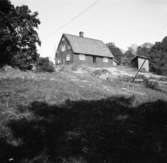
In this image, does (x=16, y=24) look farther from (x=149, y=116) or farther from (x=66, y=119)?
(x=149, y=116)

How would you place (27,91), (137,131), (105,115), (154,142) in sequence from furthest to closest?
(27,91) → (105,115) → (137,131) → (154,142)

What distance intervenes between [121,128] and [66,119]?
6.89 feet

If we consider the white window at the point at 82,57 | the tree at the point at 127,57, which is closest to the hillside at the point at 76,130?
the white window at the point at 82,57

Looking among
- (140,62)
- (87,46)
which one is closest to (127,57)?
(140,62)

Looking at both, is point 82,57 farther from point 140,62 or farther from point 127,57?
point 127,57

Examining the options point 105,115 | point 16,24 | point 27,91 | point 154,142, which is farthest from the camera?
point 16,24

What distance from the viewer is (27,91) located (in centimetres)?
906

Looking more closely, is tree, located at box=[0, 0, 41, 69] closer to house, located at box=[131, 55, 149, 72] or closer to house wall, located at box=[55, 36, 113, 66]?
house wall, located at box=[55, 36, 113, 66]

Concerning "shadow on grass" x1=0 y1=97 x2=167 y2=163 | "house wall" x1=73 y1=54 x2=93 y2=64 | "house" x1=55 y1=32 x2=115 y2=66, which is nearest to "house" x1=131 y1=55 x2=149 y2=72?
"house" x1=55 y1=32 x2=115 y2=66

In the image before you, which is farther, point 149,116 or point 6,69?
point 6,69

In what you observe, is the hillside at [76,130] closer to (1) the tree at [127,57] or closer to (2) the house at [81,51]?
(2) the house at [81,51]

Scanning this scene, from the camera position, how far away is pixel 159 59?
1838 inches

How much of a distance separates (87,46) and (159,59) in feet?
80.1

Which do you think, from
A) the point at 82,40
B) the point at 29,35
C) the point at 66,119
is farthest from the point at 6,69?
the point at 82,40
